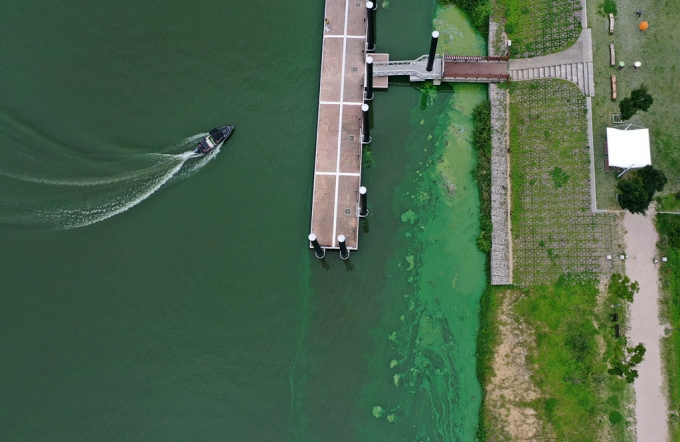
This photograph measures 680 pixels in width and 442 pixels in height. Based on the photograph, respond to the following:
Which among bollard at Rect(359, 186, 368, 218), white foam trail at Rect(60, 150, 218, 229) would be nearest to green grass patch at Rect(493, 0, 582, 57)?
bollard at Rect(359, 186, 368, 218)

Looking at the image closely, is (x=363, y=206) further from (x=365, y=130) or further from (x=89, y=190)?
(x=89, y=190)

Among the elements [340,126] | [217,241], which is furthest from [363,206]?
[217,241]

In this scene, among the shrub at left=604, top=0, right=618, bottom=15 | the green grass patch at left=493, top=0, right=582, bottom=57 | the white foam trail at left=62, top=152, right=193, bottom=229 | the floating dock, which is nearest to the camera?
the shrub at left=604, top=0, right=618, bottom=15

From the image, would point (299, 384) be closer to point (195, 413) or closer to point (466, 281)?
point (195, 413)

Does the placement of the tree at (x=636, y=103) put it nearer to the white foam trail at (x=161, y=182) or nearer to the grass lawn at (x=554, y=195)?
the grass lawn at (x=554, y=195)

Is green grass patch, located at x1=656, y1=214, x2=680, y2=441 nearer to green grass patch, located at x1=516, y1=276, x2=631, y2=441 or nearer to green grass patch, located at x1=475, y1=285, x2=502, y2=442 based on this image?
green grass patch, located at x1=516, y1=276, x2=631, y2=441
